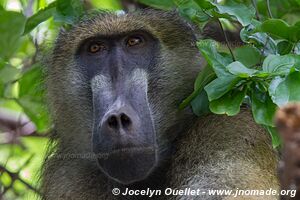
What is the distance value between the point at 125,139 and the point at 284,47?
0.85 metres

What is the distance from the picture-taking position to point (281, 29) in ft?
9.46

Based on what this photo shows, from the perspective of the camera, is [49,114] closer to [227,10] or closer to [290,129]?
[227,10]

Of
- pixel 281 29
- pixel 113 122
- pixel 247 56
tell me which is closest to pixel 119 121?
pixel 113 122

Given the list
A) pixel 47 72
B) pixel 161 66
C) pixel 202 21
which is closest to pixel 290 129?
pixel 202 21

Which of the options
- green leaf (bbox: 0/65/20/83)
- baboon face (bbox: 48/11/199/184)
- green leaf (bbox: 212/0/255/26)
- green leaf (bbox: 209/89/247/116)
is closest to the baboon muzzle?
baboon face (bbox: 48/11/199/184)

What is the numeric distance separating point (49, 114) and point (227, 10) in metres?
1.54

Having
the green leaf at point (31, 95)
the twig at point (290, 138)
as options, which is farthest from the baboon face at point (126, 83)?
the twig at point (290, 138)

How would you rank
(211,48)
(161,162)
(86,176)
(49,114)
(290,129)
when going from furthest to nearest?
(49,114) → (86,176) → (161,162) → (211,48) → (290,129)

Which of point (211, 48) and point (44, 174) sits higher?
point (211, 48)

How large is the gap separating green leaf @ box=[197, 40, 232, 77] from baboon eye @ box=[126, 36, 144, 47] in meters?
0.80

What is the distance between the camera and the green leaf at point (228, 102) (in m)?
2.86

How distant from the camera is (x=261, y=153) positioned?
10.1ft

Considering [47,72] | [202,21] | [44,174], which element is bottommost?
[44,174]

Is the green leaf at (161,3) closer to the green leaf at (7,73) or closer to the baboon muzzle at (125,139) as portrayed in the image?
the baboon muzzle at (125,139)
